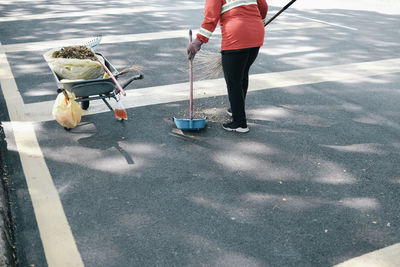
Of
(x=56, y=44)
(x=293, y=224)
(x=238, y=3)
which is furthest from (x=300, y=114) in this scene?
(x=56, y=44)

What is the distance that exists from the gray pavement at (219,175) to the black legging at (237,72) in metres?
0.35

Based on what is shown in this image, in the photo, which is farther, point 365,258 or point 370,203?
point 370,203

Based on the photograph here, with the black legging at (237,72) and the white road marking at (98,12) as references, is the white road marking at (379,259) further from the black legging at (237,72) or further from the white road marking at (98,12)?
the white road marking at (98,12)

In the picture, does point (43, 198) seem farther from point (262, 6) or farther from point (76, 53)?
point (262, 6)

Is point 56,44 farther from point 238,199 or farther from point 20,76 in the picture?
point 238,199

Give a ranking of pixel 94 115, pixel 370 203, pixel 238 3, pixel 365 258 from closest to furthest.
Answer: pixel 365 258 < pixel 370 203 < pixel 238 3 < pixel 94 115

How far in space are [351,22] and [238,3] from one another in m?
8.04

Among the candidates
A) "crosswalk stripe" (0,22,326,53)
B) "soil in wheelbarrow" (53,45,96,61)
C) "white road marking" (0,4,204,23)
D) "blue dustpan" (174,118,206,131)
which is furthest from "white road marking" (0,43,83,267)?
"white road marking" (0,4,204,23)

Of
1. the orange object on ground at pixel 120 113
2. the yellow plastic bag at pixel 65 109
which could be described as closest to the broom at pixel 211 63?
the orange object on ground at pixel 120 113

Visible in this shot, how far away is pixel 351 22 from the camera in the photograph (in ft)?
36.7

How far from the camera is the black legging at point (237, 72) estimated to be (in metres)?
4.50

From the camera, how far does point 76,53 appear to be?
5000 mm

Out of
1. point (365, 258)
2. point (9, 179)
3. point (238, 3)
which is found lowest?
point (365, 258)

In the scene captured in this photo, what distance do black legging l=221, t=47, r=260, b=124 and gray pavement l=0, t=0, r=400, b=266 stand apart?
0.35m
